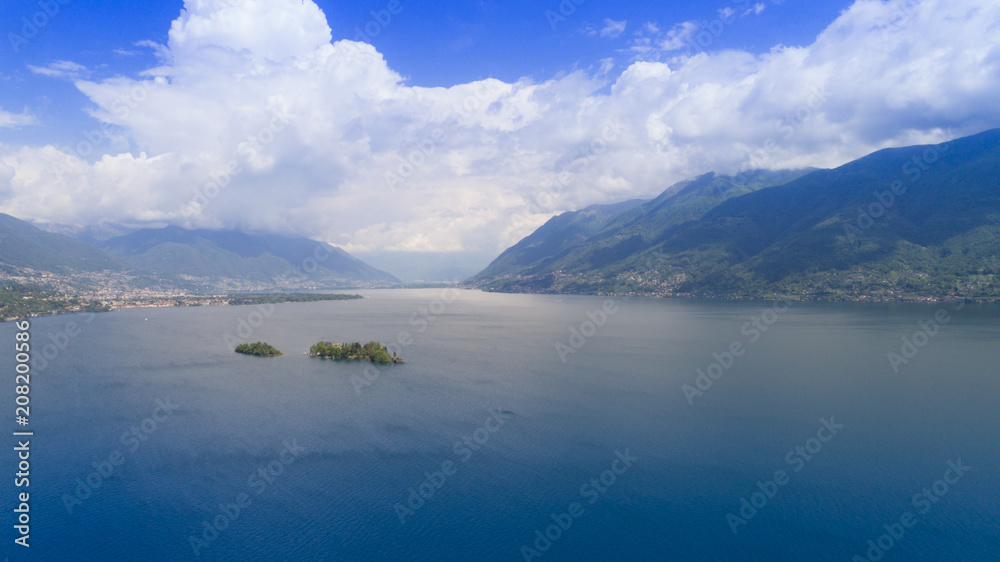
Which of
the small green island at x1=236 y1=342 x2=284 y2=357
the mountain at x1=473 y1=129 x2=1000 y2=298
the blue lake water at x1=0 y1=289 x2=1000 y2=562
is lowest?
the blue lake water at x1=0 y1=289 x2=1000 y2=562

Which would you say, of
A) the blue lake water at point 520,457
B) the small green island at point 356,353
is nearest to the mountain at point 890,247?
the blue lake water at point 520,457

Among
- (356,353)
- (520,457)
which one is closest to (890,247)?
(356,353)

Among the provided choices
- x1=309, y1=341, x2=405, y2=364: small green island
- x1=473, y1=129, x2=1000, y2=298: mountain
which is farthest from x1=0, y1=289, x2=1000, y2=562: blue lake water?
x1=473, y1=129, x2=1000, y2=298: mountain

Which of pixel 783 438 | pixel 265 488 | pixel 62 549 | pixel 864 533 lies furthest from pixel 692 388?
pixel 62 549

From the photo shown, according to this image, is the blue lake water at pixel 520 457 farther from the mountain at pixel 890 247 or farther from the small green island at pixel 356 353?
the mountain at pixel 890 247

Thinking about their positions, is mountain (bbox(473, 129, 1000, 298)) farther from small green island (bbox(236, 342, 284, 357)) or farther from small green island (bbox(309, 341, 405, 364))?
small green island (bbox(236, 342, 284, 357))

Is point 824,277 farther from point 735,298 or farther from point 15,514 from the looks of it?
point 15,514
